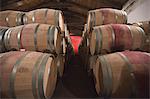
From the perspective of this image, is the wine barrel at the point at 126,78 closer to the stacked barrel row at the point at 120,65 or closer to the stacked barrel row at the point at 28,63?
the stacked barrel row at the point at 120,65

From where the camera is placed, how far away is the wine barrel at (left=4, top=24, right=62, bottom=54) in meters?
2.67

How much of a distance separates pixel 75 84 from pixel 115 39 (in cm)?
82

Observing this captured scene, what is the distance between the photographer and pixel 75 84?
2887 mm

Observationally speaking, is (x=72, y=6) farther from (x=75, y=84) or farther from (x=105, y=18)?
(x=75, y=84)

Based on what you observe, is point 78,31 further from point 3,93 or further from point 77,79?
point 3,93

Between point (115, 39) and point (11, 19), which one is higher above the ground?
point (11, 19)

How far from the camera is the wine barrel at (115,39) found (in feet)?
8.53

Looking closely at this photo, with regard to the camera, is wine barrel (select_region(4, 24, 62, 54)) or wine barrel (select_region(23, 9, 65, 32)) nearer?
wine barrel (select_region(4, 24, 62, 54))

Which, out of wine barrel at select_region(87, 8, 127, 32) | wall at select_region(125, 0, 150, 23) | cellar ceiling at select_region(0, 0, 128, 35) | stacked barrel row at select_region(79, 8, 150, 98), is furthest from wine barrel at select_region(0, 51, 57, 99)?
cellar ceiling at select_region(0, 0, 128, 35)

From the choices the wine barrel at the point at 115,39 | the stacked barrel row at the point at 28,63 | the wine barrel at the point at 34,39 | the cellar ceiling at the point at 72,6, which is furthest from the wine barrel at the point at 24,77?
the cellar ceiling at the point at 72,6

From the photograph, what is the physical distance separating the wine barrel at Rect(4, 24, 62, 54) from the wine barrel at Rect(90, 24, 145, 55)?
21.7 inches

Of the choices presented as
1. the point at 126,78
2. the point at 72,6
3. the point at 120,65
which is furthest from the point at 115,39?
the point at 72,6

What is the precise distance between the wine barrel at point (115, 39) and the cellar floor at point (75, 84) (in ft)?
1.58

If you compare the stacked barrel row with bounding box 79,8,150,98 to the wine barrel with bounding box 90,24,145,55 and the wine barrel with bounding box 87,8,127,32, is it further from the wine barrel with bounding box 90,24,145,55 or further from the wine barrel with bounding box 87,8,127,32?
the wine barrel with bounding box 87,8,127,32
